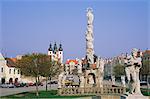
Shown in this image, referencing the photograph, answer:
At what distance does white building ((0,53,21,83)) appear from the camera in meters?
75.7

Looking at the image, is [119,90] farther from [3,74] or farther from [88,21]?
[3,74]

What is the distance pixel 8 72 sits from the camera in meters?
78.4

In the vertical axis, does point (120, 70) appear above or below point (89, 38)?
below

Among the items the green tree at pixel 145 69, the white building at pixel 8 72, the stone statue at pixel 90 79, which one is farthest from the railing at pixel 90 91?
the white building at pixel 8 72

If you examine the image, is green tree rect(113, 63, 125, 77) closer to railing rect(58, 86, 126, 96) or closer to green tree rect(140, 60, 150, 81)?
green tree rect(140, 60, 150, 81)

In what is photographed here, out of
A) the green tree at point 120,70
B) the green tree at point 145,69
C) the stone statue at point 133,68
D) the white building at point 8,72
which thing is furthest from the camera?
the green tree at point 120,70

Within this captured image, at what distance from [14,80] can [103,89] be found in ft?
157

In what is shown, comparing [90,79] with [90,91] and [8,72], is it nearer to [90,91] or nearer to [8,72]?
[90,91]

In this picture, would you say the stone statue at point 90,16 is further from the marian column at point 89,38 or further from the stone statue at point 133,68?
the stone statue at point 133,68

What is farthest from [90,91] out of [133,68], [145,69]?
[145,69]

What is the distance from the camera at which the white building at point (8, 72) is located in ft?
248

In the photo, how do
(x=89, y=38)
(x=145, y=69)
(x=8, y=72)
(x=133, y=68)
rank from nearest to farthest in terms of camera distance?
(x=133, y=68), (x=89, y=38), (x=145, y=69), (x=8, y=72)

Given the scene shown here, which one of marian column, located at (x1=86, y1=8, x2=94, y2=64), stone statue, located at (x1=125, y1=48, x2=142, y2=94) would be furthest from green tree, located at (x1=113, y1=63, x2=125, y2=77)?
stone statue, located at (x1=125, y1=48, x2=142, y2=94)

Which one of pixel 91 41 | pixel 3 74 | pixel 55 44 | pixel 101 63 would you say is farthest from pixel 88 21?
pixel 55 44
